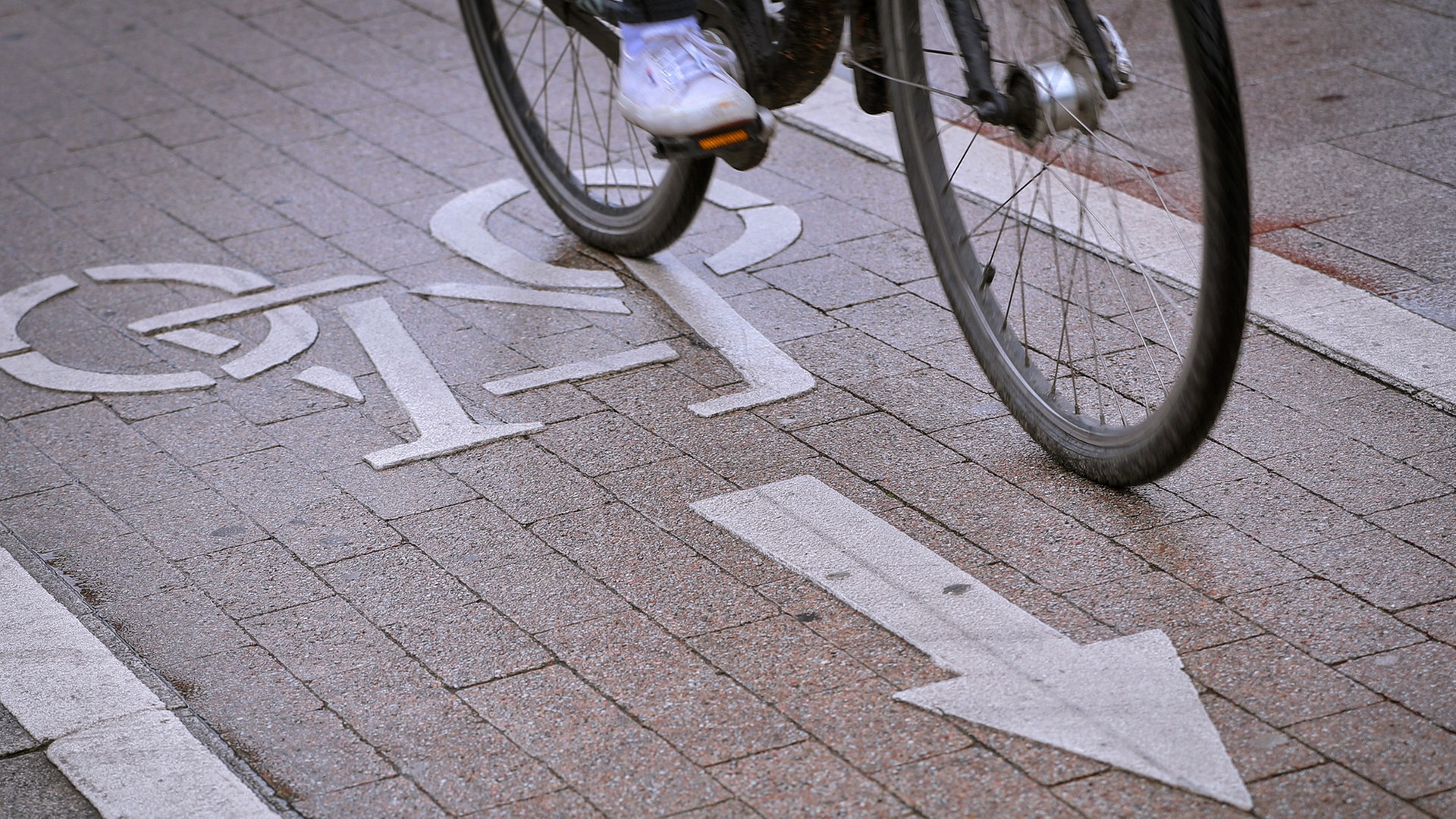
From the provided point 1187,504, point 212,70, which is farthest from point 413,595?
point 212,70

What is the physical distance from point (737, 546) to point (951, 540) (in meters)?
0.42

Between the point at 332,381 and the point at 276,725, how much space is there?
1.37 meters

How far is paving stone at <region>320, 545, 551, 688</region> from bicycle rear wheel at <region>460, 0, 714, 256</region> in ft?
4.61

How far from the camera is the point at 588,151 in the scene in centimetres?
534

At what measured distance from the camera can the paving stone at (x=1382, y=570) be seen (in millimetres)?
2908

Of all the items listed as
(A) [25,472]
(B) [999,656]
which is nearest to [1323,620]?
(B) [999,656]

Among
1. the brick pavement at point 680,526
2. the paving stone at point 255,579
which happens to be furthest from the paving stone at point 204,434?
the paving stone at point 255,579

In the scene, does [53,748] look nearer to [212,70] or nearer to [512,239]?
[512,239]

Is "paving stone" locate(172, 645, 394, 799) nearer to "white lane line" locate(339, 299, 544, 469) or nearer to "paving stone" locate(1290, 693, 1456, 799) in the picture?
"white lane line" locate(339, 299, 544, 469)

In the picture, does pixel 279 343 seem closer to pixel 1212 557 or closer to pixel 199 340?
pixel 199 340

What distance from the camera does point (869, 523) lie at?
329 centimetres

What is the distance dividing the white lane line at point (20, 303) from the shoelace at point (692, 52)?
1.93 metres

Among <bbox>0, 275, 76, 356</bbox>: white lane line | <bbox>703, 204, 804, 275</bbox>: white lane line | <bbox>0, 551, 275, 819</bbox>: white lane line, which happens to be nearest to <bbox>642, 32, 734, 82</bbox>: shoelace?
<bbox>703, 204, 804, 275</bbox>: white lane line

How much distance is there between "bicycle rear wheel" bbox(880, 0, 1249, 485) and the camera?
2.74m
